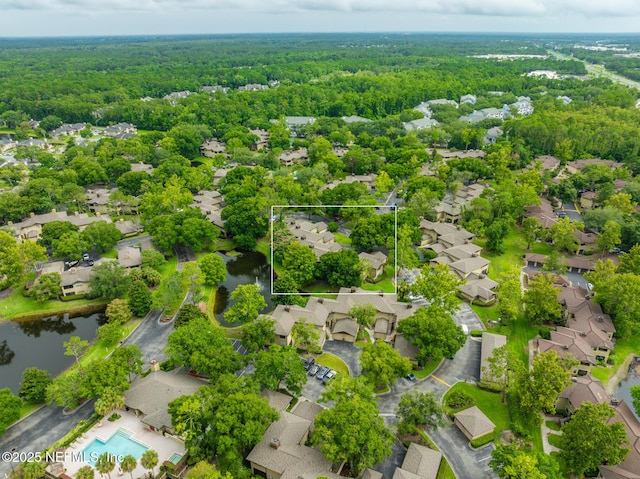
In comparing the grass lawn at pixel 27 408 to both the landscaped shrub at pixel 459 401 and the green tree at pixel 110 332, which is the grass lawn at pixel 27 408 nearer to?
the green tree at pixel 110 332

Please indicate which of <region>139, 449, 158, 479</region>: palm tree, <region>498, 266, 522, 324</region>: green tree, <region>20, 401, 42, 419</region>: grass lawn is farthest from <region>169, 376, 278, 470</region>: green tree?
<region>498, 266, 522, 324</region>: green tree

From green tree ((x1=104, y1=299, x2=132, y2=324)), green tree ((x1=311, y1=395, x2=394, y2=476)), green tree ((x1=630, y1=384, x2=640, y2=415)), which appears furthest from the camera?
green tree ((x1=104, y1=299, x2=132, y2=324))

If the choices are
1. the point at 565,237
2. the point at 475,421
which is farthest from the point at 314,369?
the point at 565,237

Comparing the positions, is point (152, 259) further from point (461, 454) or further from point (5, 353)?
point (461, 454)

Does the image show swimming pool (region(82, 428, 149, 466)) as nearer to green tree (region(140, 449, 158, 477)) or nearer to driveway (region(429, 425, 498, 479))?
green tree (region(140, 449, 158, 477))

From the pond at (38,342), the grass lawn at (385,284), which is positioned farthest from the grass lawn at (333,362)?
the pond at (38,342)

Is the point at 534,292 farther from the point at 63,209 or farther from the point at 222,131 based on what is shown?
the point at 222,131
